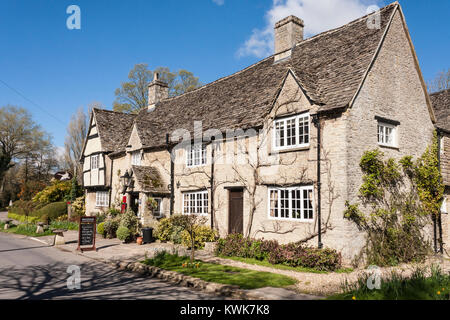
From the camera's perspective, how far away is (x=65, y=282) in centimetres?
1025

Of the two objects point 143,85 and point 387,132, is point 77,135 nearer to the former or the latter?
point 143,85

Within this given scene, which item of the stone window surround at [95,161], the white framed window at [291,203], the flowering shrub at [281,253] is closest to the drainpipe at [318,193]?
the white framed window at [291,203]

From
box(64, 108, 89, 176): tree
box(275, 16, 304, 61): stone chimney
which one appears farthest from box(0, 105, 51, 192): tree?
box(275, 16, 304, 61): stone chimney

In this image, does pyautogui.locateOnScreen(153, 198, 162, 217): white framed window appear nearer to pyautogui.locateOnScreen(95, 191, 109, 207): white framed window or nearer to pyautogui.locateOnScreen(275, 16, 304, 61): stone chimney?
pyautogui.locateOnScreen(95, 191, 109, 207): white framed window

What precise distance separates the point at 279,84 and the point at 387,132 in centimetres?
498

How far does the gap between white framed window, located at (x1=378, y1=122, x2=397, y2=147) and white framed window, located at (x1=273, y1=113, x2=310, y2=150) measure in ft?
9.95

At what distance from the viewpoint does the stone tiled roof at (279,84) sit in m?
13.9

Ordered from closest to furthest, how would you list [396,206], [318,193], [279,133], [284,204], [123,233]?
[318,193] → [396,206] → [284,204] → [279,133] → [123,233]

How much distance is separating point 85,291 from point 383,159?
11.5m

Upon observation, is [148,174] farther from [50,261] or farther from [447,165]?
[447,165]

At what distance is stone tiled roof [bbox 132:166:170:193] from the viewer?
2031 centimetres

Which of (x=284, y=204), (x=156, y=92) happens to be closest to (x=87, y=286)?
(x=284, y=204)

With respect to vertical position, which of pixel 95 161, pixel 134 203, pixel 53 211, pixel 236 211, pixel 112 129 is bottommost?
pixel 53 211
